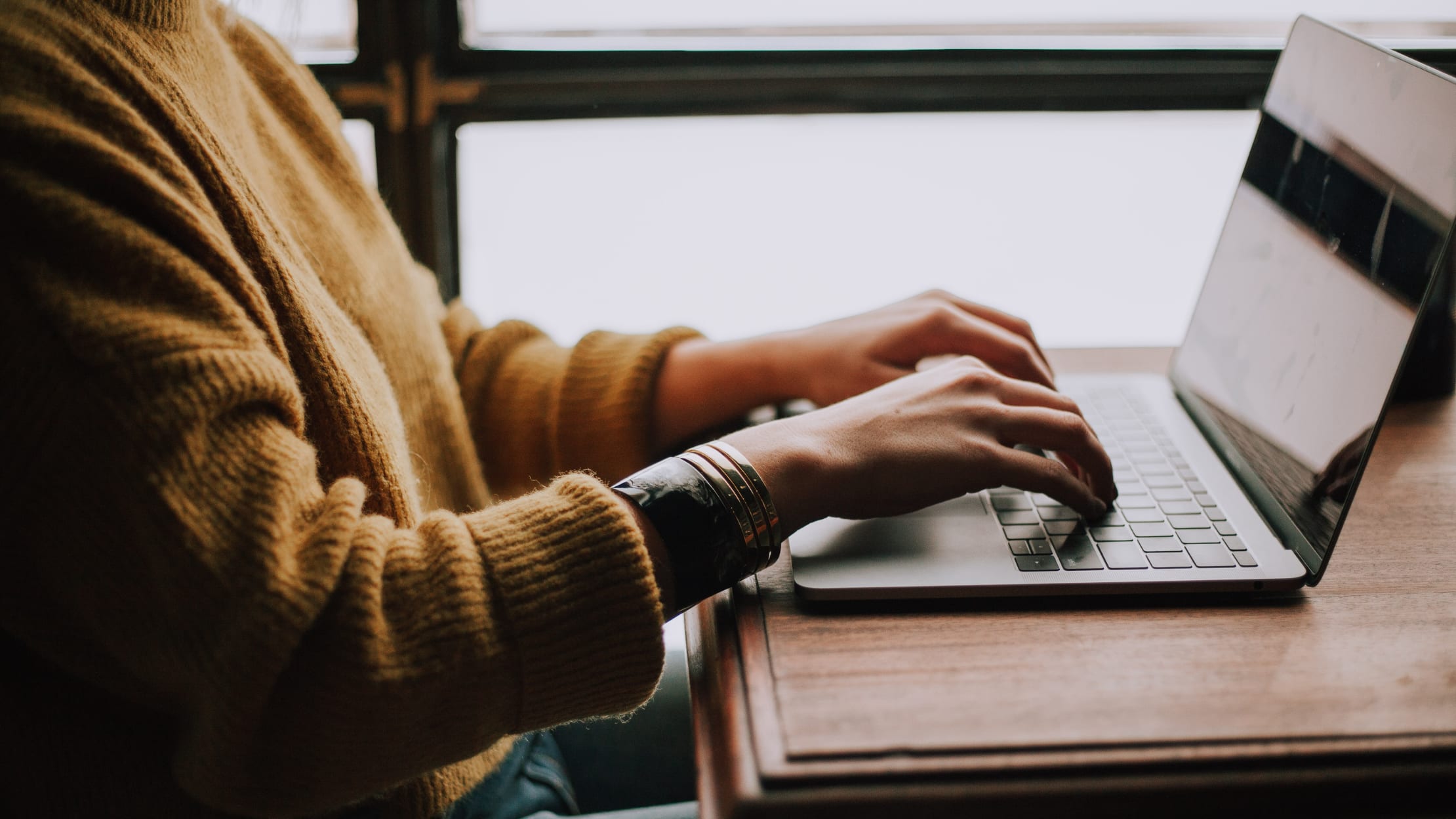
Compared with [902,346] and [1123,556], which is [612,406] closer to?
[902,346]

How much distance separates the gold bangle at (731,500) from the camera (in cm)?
58

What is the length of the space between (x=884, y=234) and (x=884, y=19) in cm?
33

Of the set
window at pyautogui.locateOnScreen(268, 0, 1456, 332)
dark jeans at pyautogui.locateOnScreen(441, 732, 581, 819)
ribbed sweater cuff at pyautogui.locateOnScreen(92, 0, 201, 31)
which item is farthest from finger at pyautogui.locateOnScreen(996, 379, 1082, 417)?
window at pyautogui.locateOnScreen(268, 0, 1456, 332)

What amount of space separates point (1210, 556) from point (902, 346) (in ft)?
0.92

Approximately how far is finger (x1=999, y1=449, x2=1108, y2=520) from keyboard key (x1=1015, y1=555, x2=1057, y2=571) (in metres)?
0.05

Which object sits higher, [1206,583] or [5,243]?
[5,243]

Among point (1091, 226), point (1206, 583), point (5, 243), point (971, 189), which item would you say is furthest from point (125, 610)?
point (1091, 226)

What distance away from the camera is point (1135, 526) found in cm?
66

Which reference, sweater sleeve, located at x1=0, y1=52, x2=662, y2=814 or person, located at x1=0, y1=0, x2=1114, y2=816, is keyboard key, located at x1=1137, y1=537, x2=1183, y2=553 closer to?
person, located at x1=0, y1=0, x2=1114, y2=816

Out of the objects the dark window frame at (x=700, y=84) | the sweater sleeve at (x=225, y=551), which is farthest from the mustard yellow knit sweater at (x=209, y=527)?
the dark window frame at (x=700, y=84)

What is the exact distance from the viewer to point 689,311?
1.54 m

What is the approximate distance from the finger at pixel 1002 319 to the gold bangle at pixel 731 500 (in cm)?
33

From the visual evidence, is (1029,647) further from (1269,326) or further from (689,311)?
(689,311)

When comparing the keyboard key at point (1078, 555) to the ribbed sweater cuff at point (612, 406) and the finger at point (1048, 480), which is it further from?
the ribbed sweater cuff at point (612, 406)
